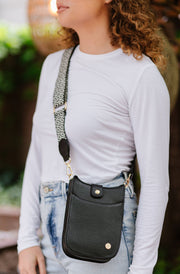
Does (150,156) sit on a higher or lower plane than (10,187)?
higher

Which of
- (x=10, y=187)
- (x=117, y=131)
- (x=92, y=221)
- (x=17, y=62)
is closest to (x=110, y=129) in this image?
(x=117, y=131)

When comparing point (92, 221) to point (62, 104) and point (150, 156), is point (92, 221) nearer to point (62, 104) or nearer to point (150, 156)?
point (150, 156)

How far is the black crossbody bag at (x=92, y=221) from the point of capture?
4.58 feet

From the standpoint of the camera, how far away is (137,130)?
1464 millimetres

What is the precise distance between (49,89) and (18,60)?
4.71 meters

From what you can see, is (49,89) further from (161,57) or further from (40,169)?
(161,57)

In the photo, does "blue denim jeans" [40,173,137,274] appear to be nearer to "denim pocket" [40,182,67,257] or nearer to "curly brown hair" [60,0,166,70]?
"denim pocket" [40,182,67,257]

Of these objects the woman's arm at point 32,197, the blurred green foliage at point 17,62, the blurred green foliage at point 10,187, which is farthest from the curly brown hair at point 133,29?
the blurred green foliage at point 17,62

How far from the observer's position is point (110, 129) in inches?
59.8

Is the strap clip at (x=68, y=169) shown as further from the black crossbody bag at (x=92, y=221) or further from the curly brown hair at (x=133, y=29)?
the curly brown hair at (x=133, y=29)

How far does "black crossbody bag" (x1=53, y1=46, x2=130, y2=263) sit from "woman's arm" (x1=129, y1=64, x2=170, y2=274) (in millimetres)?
84

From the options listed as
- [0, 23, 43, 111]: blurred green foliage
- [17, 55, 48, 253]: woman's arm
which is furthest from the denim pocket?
[0, 23, 43, 111]: blurred green foliage

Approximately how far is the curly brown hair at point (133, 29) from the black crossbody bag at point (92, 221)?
52cm

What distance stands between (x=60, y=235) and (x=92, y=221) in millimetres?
178
